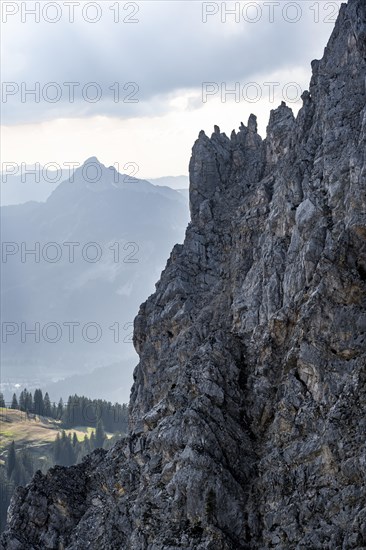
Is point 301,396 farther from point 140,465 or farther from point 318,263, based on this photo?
point 140,465

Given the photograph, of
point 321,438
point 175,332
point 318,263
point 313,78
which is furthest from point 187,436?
point 313,78

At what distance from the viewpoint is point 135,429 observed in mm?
76188

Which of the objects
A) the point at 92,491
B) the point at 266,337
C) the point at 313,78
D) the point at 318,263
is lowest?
the point at 92,491

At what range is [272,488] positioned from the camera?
185 ft

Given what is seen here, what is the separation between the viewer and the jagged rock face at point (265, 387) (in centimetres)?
5466

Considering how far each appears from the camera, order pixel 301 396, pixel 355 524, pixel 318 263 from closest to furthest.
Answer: pixel 355 524 < pixel 301 396 < pixel 318 263

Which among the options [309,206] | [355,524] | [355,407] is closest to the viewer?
[355,524]

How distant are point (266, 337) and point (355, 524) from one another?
19.8 m

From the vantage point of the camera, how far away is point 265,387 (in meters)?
63.8

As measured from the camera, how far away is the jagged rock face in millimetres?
54656

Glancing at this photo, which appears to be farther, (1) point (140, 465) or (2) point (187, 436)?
(1) point (140, 465)

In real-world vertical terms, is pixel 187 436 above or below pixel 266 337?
below

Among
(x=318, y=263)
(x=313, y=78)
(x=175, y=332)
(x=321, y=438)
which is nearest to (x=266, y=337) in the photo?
(x=318, y=263)

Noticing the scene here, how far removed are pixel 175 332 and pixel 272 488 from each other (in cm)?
3578
